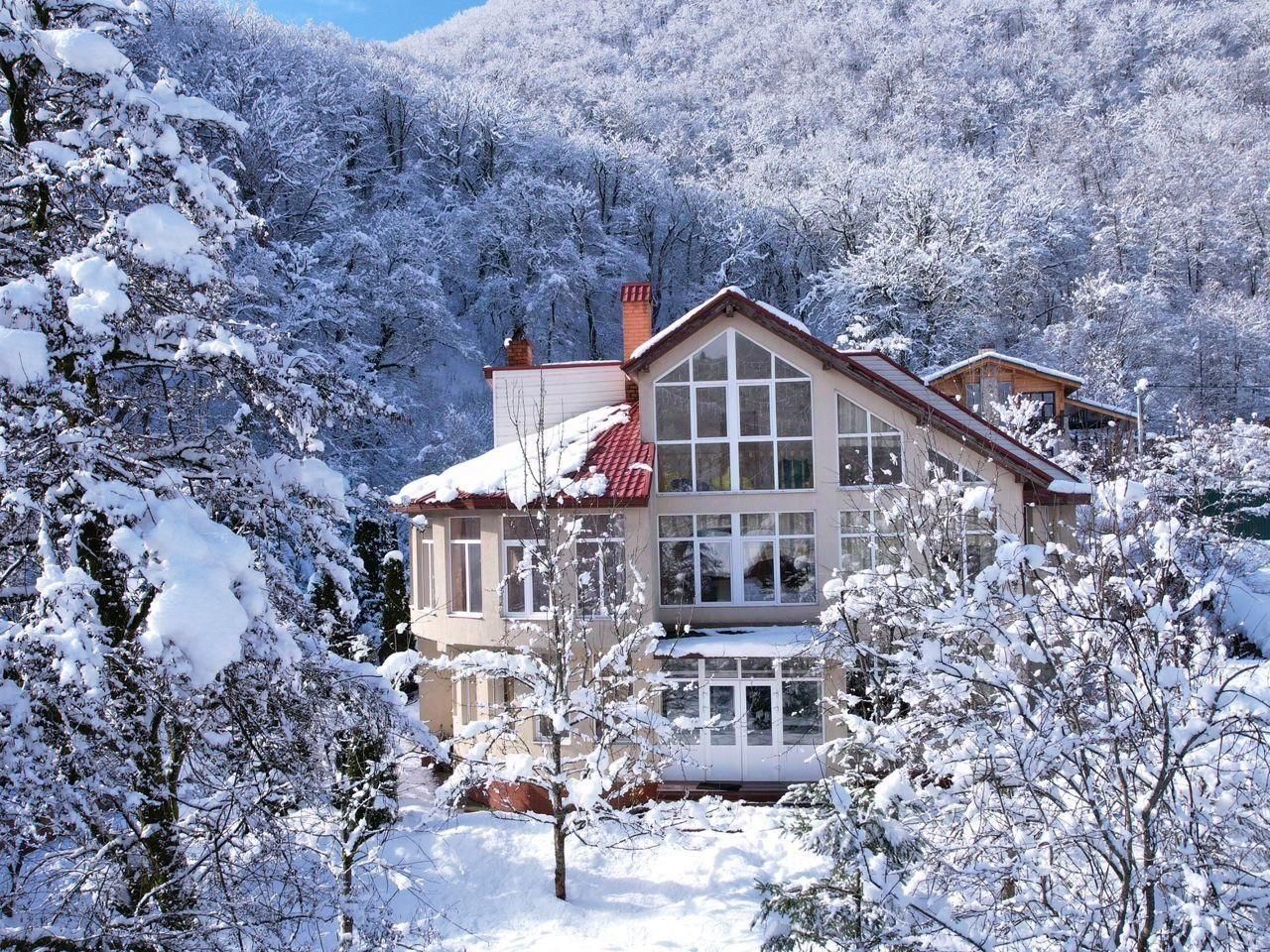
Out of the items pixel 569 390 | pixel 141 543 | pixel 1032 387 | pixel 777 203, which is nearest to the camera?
pixel 141 543

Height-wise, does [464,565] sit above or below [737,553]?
below

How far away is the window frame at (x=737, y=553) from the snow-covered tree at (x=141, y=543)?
11.4 meters

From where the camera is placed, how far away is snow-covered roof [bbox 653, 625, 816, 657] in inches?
609

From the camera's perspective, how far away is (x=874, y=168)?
46.7 metres

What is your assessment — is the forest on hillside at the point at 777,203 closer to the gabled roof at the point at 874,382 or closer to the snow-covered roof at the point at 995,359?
the snow-covered roof at the point at 995,359

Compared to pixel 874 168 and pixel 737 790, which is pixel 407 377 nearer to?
pixel 737 790

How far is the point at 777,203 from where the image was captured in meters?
47.8

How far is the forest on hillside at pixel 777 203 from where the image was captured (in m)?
31.1

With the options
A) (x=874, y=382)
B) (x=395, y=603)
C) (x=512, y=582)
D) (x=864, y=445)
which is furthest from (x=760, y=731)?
(x=395, y=603)

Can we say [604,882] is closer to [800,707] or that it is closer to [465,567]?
[800,707]

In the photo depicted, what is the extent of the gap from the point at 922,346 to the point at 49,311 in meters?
34.5

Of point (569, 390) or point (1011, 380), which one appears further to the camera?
point (1011, 380)

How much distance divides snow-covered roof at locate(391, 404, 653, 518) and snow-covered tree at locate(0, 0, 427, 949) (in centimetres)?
875

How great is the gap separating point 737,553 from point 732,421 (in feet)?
8.35
